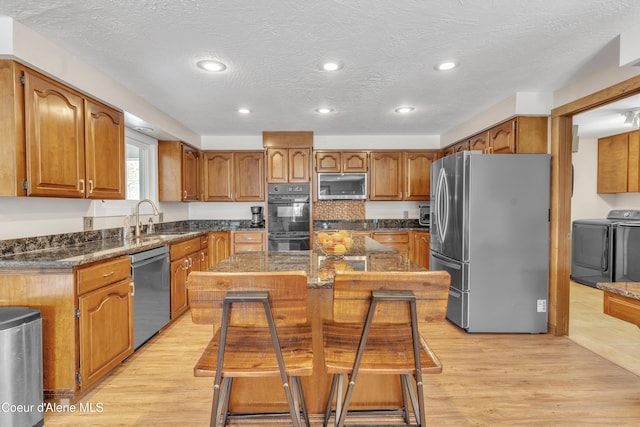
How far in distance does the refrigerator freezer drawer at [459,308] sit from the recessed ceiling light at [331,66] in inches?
90.2

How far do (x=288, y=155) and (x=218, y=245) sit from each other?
1.61m

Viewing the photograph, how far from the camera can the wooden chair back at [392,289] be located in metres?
1.17

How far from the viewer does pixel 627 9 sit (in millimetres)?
1788

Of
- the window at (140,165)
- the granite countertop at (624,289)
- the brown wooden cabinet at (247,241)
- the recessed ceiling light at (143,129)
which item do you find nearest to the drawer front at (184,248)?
the brown wooden cabinet at (247,241)

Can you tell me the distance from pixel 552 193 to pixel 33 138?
13.2 ft

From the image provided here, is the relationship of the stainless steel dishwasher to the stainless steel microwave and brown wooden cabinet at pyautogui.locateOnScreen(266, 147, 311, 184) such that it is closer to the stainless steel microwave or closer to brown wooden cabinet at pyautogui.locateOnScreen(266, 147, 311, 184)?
brown wooden cabinet at pyautogui.locateOnScreen(266, 147, 311, 184)

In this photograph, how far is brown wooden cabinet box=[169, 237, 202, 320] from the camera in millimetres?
3277

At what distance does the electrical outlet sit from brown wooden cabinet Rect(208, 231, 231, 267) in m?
1.69

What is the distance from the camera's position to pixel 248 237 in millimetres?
4781

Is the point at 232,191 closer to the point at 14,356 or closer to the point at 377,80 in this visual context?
the point at 377,80

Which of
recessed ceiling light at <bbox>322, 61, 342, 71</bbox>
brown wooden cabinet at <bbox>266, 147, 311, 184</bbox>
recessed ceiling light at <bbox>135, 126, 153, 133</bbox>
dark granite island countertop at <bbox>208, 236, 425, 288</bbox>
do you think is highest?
recessed ceiling light at <bbox>322, 61, 342, 71</bbox>

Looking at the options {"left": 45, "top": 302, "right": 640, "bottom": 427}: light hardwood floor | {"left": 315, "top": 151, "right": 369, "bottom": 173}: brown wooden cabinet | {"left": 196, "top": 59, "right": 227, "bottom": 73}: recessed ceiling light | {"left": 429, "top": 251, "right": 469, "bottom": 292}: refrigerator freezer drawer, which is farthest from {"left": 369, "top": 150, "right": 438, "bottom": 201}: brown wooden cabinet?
{"left": 196, "top": 59, "right": 227, "bottom": 73}: recessed ceiling light

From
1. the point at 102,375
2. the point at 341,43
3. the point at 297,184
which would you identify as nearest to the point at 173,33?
the point at 341,43

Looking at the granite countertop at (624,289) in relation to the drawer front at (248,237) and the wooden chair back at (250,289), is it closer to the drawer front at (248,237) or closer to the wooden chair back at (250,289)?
the wooden chair back at (250,289)
